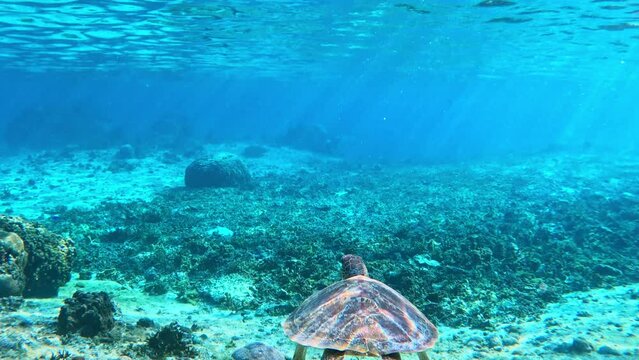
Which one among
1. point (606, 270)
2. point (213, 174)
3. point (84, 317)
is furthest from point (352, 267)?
point (213, 174)

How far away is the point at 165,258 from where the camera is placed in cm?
1044

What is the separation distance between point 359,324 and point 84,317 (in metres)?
4.15

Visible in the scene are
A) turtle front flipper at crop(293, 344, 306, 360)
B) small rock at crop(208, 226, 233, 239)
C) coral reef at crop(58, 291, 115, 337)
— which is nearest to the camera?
turtle front flipper at crop(293, 344, 306, 360)

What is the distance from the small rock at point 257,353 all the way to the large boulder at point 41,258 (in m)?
4.71

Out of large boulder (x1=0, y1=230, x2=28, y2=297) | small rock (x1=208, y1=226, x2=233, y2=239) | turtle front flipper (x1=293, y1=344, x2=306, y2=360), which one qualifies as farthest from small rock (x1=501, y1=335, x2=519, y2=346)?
large boulder (x1=0, y1=230, x2=28, y2=297)

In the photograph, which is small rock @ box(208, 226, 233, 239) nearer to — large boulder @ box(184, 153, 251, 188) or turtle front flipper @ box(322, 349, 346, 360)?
large boulder @ box(184, 153, 251, 188)

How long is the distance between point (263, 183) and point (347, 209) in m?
7.38

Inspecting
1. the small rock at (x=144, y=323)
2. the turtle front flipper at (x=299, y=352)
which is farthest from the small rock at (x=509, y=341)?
the small rock at (x=144, y=323)

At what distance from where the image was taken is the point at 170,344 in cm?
574

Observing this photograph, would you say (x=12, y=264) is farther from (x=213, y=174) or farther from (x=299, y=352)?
(x=213, y=174)

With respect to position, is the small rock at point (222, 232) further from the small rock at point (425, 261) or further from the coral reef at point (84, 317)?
the coral reef at point (84, 317)

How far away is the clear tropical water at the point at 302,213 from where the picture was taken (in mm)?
7461

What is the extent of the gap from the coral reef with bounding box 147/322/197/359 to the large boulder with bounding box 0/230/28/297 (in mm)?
3070

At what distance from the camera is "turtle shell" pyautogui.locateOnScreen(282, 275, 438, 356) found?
13.7ft
